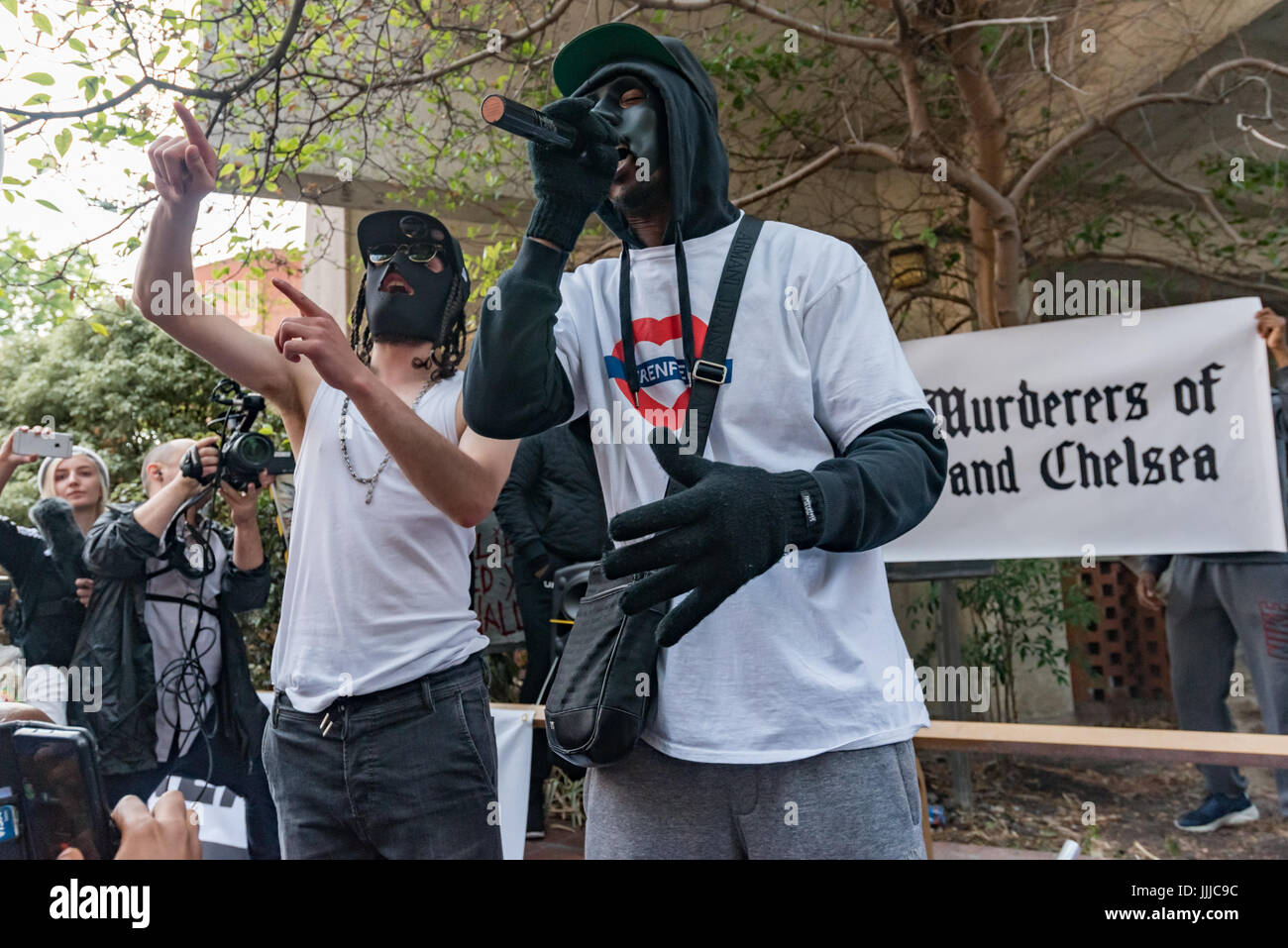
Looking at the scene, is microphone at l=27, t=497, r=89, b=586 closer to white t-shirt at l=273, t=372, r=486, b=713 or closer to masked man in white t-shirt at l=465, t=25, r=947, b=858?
white t-shirt at l=273, t=372, r=486, b=713

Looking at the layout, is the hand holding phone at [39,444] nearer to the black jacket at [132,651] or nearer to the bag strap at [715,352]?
the black jacket at [132,651]

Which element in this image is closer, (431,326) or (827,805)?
(827,805)

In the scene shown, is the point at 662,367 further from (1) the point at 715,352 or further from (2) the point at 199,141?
(2) the point at 199,141

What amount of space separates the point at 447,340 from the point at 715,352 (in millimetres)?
1029

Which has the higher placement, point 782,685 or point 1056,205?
point 1056,205

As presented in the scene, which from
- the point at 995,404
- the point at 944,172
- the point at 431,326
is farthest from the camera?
the point at 995,404

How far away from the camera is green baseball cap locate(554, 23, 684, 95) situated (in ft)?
4.83

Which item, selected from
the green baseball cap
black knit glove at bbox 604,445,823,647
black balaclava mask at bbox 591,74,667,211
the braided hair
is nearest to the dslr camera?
the braided hair

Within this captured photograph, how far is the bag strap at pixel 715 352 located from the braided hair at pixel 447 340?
887mm

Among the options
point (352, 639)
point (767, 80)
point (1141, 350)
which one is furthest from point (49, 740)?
point (767, 80)

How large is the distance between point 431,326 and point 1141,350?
2.87 meters

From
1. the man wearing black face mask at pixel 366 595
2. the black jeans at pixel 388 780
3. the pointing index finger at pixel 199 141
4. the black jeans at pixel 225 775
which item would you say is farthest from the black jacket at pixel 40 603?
the pointing index finger at pixel 199 141

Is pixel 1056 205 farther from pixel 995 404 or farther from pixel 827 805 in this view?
pixel 827 805

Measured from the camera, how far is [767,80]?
580 centimetres
